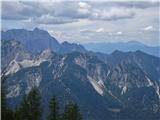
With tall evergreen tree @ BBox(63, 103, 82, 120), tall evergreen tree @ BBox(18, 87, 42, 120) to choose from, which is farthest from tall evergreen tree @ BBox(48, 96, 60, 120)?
tall evergreen tree @ BBox(63, 103, 82, 120)

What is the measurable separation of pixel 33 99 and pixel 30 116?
11.5 feet

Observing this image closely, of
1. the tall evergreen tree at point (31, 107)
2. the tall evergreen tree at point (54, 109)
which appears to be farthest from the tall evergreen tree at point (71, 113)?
the tall evergreen tree at point (31, 107)

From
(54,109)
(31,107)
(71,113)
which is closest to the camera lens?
(31,107)


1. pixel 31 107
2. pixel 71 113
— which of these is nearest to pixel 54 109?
pixel 31 107

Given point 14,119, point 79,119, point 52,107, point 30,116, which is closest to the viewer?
point 14,119

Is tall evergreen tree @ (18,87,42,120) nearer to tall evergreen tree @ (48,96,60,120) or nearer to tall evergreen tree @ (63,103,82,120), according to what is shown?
tall evergreen tree @ (48,96,60,120)

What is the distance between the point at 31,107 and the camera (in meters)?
85.4

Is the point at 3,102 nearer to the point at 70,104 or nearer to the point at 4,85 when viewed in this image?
the point at 4,85

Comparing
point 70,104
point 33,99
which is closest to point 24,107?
point 33,99

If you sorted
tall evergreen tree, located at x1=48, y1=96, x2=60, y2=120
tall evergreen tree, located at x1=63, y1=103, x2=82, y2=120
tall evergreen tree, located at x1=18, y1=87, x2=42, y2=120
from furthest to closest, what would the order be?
1. tall evergreen tree, located at x1=63, y1=103, x2=82, y2=120
2. tall evergreen tree, located at x1=48, y1=96, x2=60, y2=120
3. tall evergreen tree, located at x1=18, y1=87, x2=42, y2=120

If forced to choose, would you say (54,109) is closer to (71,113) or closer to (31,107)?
(31,107)

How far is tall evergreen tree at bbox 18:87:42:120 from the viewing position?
8388 centimetres

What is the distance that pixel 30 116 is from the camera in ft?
276

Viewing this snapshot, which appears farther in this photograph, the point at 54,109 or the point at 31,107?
the point at 54,109
